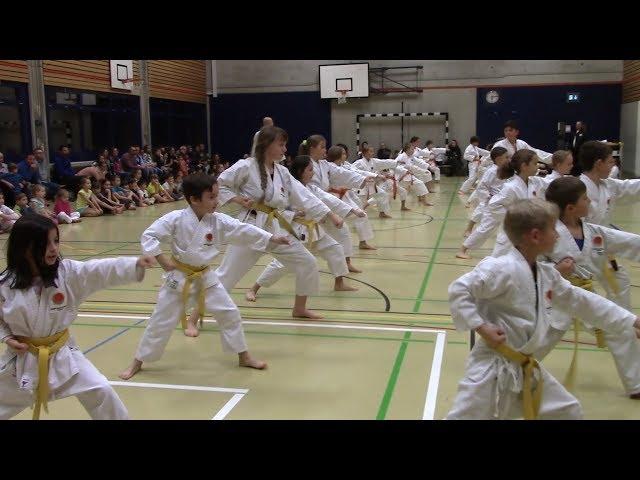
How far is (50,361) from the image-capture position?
306 cm

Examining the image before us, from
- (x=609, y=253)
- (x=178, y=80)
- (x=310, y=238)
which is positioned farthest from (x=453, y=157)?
(x=609, y=253)

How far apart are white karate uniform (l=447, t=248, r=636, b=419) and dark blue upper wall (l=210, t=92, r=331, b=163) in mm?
23512

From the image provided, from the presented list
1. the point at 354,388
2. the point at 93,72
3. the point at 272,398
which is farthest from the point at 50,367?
the point at 93,72

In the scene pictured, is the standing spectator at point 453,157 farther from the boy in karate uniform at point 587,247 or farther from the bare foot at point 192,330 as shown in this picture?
the boy in karate uniform at point 587,247

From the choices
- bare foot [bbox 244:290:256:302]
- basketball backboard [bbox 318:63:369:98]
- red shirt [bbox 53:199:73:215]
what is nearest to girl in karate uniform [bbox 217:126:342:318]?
bare foot [bbox 244:290:256:302]

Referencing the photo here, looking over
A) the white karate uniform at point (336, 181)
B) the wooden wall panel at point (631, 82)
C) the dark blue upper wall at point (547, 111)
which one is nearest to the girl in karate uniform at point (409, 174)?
the white karate uniform at point (336, 181)

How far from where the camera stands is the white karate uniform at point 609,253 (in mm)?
3947

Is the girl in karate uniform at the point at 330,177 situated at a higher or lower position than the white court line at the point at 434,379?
higher

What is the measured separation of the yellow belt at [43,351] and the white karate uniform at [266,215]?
2.56 metres

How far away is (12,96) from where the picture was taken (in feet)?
52.3

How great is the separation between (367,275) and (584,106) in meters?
19.5

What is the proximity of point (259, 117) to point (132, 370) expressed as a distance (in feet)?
75.7

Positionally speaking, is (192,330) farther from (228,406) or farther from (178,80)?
(178,80)

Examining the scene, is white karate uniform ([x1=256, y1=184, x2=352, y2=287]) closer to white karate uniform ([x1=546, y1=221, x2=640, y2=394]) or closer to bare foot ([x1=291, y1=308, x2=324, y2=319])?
bare foot ([x1=291, y1=308, x2=324, y2=319])
